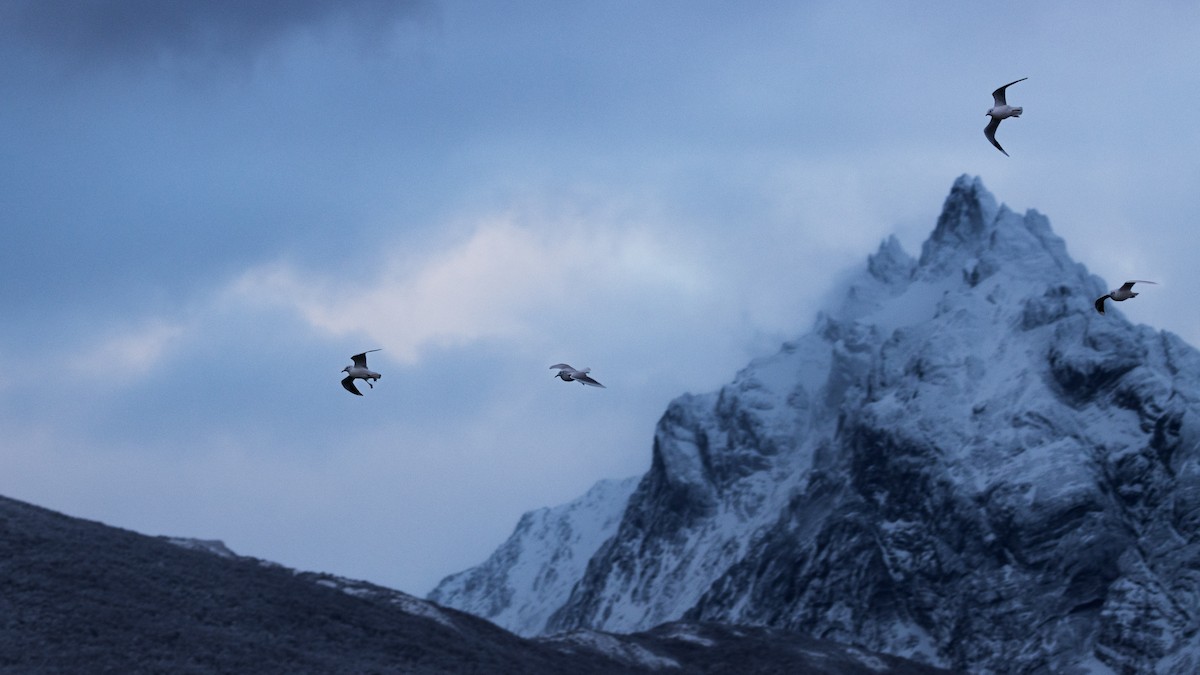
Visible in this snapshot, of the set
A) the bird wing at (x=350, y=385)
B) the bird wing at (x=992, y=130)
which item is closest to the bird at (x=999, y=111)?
the bird wing at (x=992, y=130)

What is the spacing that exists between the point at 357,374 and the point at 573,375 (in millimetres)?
6474

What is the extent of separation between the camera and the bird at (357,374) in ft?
145

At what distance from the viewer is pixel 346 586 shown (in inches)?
3915

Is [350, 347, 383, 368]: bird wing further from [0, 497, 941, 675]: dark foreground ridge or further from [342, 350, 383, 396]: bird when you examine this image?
[0, 497, 941, 675]: dark foreground ridge

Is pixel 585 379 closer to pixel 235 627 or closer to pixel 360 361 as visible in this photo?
pixel 360 361

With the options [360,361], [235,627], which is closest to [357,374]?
[360,361]

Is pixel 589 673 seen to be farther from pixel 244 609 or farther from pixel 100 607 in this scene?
pixel 100 607

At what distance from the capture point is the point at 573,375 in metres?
45.4

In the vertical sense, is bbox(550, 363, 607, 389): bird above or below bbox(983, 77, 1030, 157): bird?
below

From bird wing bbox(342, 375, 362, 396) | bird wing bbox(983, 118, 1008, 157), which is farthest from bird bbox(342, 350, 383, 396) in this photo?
bird wing bbox(983, 118, 1008, 157)

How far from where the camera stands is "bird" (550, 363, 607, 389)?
4492cm

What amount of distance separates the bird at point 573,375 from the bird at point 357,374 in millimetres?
5849

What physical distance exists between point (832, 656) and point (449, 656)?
114 ft

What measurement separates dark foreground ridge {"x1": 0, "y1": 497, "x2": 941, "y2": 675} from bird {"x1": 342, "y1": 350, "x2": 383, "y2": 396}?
32497 mm
